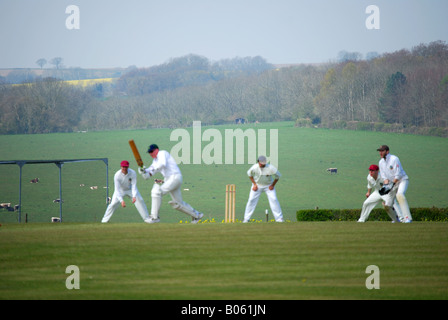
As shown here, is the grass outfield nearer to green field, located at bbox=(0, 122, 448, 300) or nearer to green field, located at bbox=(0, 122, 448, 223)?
green field, located at bbox=(0, 122, 448, 300)

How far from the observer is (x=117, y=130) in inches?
4021

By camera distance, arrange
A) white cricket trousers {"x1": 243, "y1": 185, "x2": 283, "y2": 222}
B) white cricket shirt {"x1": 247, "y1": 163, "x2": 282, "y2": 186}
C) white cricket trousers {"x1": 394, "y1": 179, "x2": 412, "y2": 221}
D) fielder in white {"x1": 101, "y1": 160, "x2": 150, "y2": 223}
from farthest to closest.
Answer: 1. fielder in white {"x1": 101, "y1": 160, "x2": 150, "y2": 223}
2. white cricket shirt {"x1": 247, "y1": 163, "x2": 282, "y2": 186}
3. white cricket trousers {"x1": 243, "y1": 185, "x2": 283, "y2": 222}
4. white cricket trousers {"x1": 394, "y1": 179, "x2": 412, "y2": 221}

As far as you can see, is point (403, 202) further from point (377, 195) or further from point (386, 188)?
point (377, 195)

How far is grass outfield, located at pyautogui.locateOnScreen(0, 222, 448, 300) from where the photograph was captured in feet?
33.6

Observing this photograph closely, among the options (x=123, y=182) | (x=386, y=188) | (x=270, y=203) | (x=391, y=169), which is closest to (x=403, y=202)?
(x=386, y=188)

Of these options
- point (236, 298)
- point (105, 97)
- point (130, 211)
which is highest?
point (105, 97)

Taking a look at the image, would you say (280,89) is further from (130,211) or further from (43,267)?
(43,267)

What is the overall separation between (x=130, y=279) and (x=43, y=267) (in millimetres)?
1761

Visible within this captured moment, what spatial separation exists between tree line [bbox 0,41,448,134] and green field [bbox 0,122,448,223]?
3.74 meters

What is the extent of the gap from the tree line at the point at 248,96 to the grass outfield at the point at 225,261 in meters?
57.8

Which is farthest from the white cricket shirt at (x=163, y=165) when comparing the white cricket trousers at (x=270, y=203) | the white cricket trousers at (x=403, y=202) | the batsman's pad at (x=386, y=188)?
the white cricket trousers at (x=403, y=202)

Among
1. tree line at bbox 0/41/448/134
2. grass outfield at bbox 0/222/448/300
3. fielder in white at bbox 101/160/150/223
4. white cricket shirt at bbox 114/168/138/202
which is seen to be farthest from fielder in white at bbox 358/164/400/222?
tree line at bbox 0/41/448/134

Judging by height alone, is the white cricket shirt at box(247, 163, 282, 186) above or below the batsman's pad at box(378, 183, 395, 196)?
above

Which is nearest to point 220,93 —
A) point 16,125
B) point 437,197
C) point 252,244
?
point 16,125
